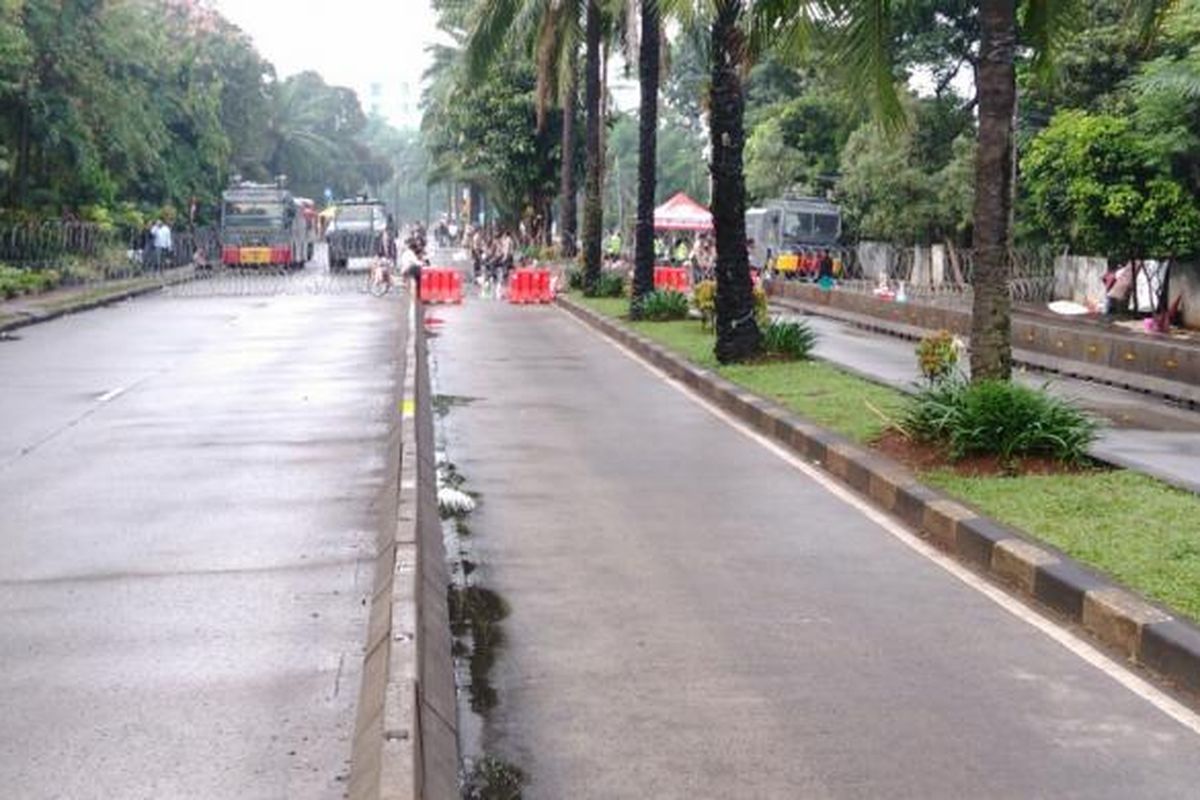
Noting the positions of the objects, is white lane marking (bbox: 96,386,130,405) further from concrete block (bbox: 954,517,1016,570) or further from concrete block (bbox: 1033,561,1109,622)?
concrete block (bbox: 1033,561,1109,622)

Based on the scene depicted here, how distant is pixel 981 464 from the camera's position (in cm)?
1020

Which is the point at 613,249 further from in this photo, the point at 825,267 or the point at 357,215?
the point at 825,267

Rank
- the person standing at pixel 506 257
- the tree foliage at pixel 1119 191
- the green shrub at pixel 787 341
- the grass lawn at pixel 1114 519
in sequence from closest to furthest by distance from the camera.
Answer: the grass lawn at pixel 1114 519 < the green shrub at pixel 787 341 < the tree foliage at pixel 1119 191 < the person standing at pixel 506 257

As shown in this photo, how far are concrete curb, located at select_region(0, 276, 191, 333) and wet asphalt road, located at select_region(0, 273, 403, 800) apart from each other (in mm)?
10009

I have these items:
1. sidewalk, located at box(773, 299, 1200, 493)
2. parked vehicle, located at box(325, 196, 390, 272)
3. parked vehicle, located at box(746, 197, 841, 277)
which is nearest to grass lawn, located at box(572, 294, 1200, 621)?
sidewalk, located at box(773, 299, 1200, 493)

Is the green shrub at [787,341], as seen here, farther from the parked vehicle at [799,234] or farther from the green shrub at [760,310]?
the parked vehicle at [799,234]

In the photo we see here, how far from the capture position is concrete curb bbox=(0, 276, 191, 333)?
26.5 metres

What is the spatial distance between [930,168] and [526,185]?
14092mm

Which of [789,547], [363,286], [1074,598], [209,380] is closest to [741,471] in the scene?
[789,547]

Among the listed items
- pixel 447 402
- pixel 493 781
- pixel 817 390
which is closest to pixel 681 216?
pixel 447 402

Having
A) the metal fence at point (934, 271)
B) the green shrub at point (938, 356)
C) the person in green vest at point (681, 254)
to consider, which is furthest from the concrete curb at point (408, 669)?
the person in green vest at point (681, 254)

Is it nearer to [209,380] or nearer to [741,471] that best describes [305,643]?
[741,471]

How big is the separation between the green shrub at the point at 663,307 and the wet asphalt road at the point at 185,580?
9.29 metres

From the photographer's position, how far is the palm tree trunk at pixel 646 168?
82.4ft
